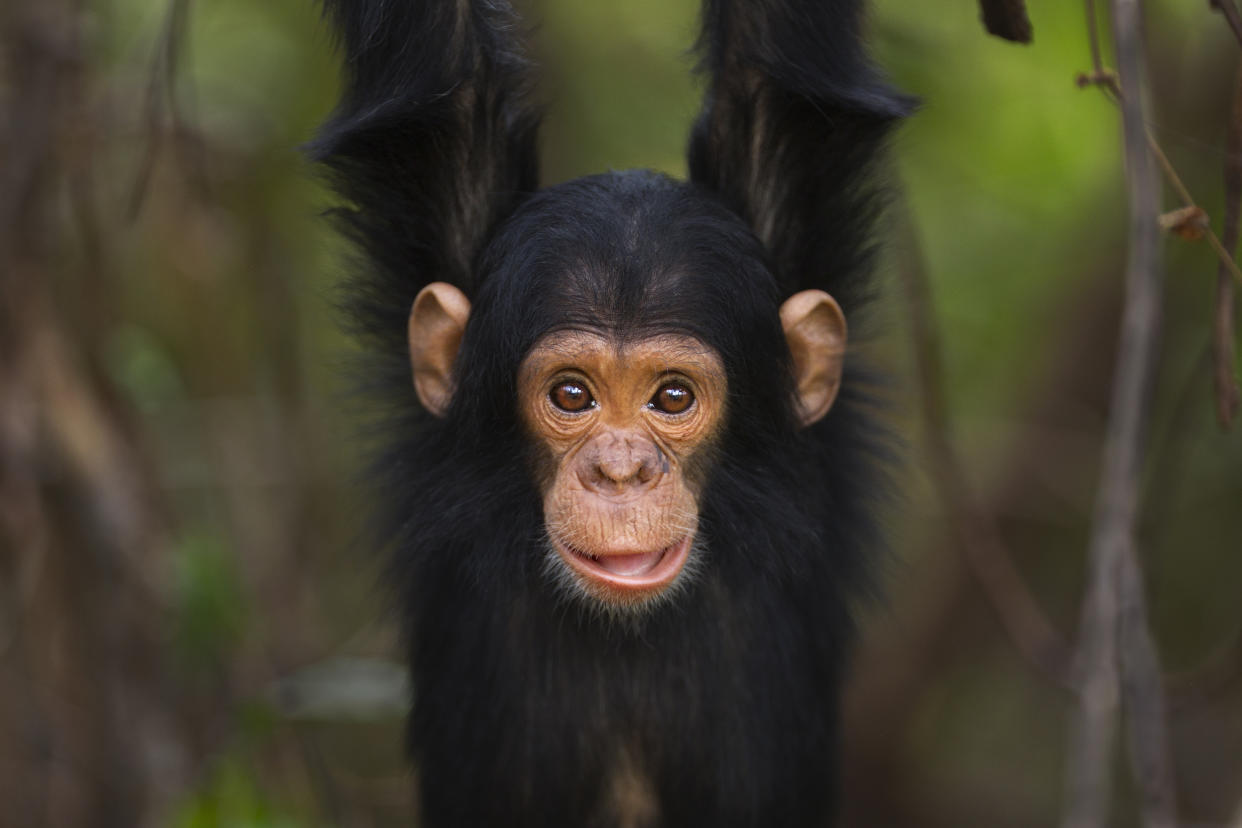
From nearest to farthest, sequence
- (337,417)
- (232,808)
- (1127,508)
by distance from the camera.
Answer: (1127,508), (232,808), (337,417)

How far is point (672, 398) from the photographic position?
14.3 ft

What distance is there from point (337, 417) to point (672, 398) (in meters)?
5.43

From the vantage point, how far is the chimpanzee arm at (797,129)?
440 centimetres

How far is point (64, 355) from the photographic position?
6.25 metres

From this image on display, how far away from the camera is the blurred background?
6164 mm

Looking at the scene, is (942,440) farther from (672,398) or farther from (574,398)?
(574,398)

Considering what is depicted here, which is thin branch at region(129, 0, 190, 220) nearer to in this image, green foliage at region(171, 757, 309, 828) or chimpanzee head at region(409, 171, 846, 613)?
chimpanzee head at region(409, 171, 846, 613)

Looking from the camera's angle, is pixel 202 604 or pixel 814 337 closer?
pixel 814 337

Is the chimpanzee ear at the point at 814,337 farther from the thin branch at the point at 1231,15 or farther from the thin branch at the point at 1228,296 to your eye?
the thin branch at the point at 1231,15

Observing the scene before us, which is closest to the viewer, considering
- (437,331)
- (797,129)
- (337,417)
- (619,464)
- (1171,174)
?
(1171,174)

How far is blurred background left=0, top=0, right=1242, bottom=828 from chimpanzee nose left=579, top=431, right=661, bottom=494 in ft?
4.10

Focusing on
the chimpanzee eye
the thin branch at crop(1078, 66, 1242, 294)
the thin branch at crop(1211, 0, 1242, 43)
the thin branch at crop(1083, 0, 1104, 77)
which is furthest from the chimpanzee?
the thin branch at crop(1211, 0, 1242, 43)

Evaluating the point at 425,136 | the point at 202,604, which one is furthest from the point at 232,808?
the point at 425,136

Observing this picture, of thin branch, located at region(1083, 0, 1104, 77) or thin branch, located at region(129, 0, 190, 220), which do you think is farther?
thin branch, located at region(129, 0, 190, 220)
